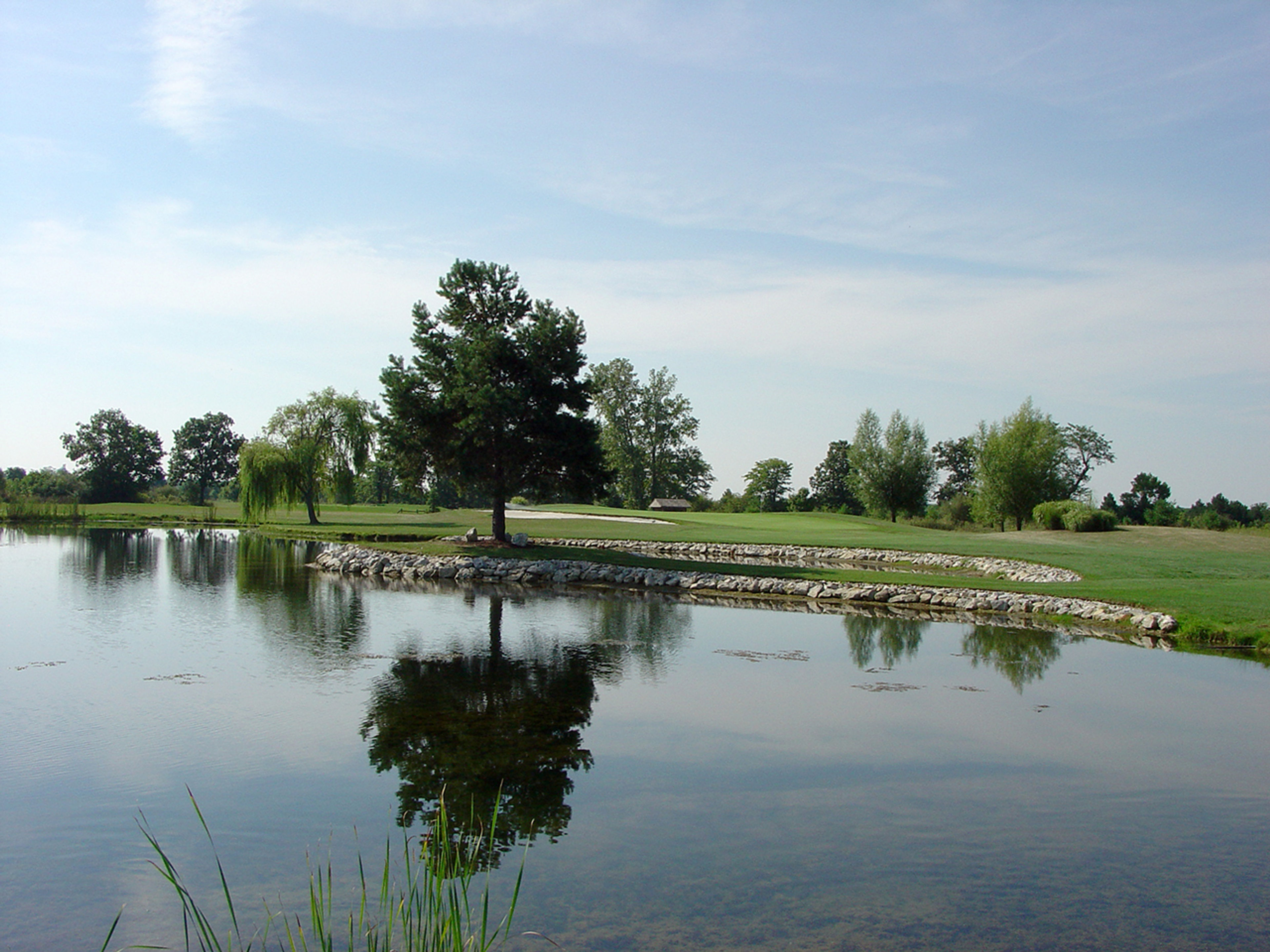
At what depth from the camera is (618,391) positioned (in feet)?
280

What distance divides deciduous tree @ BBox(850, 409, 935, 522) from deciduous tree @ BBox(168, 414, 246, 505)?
67.6 m

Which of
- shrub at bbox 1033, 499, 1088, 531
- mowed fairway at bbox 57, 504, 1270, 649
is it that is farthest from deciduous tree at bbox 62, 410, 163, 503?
shrub at bbox 1033, 499, 1088, 531

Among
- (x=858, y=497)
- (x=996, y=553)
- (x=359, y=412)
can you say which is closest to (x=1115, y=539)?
(x=996, y=553)

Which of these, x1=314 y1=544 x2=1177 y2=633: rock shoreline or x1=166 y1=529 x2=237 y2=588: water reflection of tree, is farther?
x1=166 y1=529 x2=237 y2=588: water reflection of tree

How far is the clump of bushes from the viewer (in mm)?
41188

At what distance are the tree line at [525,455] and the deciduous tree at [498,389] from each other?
56mm

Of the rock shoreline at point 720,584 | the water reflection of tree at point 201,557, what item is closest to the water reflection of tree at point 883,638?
the rock shoreline at point 720,584

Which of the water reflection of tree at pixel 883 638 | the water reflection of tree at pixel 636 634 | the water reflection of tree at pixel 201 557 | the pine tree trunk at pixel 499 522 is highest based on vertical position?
the pine tree trunk at pixel 499 522

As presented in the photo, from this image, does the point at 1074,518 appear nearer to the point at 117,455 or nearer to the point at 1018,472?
the point at 1018,472

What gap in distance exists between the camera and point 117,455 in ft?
305

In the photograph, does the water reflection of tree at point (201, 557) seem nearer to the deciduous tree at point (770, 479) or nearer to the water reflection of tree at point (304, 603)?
the water reflection of tree at point (304, 603)

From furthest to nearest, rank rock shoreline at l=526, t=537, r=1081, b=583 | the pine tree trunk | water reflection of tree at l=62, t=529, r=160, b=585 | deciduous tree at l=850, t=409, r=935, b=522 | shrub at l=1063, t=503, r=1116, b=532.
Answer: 1. deciduous tree at l=850, t=409, r=935, b=522
2. shrub at l=1063, t=503, r=1116, b=532
3. rock shoreline at l=526, t=537, r=1081, b=583
4. the pine tree trunk
5. water reflection of tree at l=62, t=529, r=160, b=585

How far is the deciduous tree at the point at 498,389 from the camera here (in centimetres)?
2872

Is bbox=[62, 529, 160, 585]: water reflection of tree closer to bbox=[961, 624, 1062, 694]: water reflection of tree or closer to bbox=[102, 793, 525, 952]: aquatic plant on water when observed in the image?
bbox=[102, 793, 525, 952]: aquatic plant on water
